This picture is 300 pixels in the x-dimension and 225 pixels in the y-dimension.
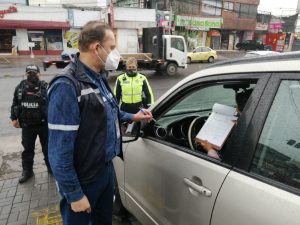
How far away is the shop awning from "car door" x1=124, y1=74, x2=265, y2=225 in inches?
1103

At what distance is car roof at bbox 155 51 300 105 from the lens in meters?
1.44

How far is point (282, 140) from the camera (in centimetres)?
145

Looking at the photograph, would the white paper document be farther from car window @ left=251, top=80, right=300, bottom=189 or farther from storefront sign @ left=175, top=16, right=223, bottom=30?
storefront sign @ left=175, top=16, right=223, bottom=30

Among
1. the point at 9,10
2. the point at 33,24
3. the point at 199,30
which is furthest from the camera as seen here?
the point at 199,30

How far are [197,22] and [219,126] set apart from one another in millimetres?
38238

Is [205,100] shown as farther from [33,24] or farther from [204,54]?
[33,24]

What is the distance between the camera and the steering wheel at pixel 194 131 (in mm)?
2248

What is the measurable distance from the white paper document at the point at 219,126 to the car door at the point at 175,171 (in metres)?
0.15

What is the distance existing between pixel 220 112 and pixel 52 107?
111 centimetres

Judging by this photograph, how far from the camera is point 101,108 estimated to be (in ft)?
5.91

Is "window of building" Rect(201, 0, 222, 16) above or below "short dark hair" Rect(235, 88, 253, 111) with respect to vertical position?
above

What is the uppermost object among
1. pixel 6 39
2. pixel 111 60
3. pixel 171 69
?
pixel 6 39

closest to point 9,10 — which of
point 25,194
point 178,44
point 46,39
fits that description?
point 46,39

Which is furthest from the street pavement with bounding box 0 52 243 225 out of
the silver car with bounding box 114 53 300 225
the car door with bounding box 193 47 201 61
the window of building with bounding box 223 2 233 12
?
the window of building with bounding box 223 2 233 12
